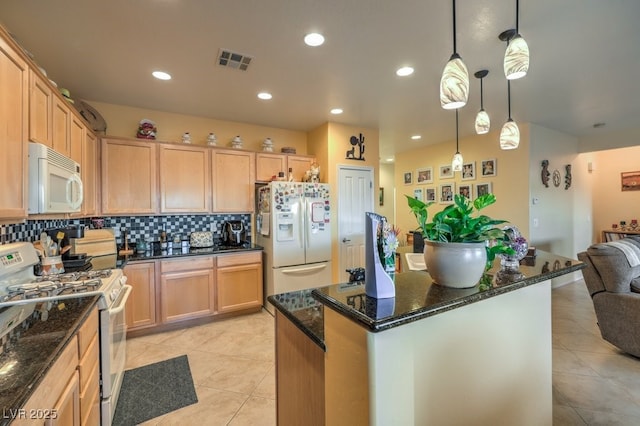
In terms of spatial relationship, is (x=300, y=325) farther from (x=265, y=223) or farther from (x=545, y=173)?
(x=545, y=173)

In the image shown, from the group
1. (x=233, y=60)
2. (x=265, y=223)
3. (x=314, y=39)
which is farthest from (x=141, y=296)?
(x=314, y=39)

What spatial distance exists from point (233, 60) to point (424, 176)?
4.50 metres

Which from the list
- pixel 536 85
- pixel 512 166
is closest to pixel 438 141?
pixel 512 166

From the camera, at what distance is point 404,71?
2664 millimetres

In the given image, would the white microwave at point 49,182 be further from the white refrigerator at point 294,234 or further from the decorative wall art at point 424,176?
the decorative wall art at point 424,176

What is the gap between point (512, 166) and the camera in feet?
14.7

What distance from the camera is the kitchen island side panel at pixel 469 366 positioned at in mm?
863

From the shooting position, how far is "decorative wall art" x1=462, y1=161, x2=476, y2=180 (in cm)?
499

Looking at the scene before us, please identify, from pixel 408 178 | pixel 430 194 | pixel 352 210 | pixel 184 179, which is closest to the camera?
pixel 184 179

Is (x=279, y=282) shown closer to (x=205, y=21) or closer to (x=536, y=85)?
(x=205, y=21)

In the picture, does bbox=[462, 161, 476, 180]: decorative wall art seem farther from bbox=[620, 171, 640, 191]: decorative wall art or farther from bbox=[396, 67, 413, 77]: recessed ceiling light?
bbox=[620, 171, 640, 191]: decorative wall art

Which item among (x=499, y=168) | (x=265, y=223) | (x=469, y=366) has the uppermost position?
(x=499, y=168)

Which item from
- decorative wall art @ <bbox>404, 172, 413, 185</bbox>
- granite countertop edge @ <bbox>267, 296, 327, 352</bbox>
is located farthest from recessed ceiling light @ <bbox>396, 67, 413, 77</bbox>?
decorative wall art @ <bbox>404, 172, 413, 185</bbox>

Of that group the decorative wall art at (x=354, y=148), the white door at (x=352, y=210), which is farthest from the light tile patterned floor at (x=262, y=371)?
the decorative wall art at (x=354, y=148)
